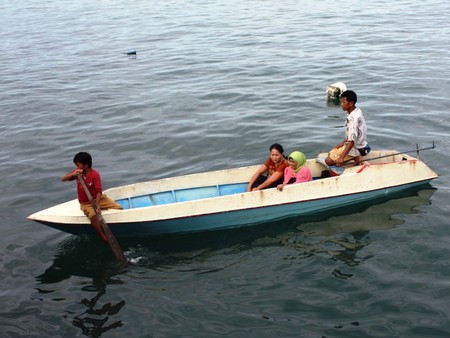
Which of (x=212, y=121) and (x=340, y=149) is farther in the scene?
(x=212, y=121)

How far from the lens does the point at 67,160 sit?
15.1m

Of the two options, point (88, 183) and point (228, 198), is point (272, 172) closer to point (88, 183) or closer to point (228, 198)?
point (228, 198)

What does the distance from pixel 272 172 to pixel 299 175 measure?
2.07 feet

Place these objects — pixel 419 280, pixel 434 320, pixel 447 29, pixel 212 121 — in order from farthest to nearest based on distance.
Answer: pixel 447 29, pixel 212 121, pixel 419 280, pixel 434 320

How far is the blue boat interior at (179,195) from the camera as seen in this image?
36.9 feet

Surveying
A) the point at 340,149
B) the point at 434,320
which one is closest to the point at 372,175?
the point at 340,149

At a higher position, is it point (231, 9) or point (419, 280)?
point (231, 9)

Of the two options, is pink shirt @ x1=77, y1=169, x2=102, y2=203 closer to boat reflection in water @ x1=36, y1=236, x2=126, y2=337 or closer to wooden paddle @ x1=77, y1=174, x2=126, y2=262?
wooden paddle @ x1=77, y1=174, x2=126, y2=262

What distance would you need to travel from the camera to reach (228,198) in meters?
10.5

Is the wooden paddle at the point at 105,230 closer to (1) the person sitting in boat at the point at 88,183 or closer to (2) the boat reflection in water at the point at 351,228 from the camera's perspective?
(1) the person sitting in boat at the point at 88,183

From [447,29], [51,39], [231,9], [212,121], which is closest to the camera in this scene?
[212,121]

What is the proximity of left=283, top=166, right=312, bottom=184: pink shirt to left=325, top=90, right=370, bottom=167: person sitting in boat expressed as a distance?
0.96m

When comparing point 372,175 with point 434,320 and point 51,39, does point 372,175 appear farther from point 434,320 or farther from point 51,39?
point 51,39

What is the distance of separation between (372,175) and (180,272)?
4257mm
